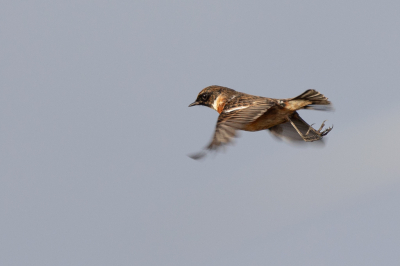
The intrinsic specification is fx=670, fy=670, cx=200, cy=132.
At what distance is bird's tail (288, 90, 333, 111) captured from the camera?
22.2 metres

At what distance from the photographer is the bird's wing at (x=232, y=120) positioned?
19.0 meters

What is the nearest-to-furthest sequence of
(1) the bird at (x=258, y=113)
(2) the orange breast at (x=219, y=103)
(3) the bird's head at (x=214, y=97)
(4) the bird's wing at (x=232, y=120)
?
(4) the bird's wing at (x=232, y=120) < (1) the bird at (x=258, y=113) < (2) the orange breast at (x=219, y=103) < (3) the bird's head at (x=214, y=97)

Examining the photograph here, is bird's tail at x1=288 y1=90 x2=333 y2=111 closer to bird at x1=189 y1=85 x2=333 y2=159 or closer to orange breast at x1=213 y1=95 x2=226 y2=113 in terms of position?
bird at x1=189 y1=85 x2=333 y2=159

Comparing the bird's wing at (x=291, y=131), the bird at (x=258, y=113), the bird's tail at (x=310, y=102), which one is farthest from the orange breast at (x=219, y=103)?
the bird's tail at (x=310, y=102)

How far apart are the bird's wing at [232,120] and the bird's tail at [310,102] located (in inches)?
33.2

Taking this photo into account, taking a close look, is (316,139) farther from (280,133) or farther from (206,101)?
(206,101)

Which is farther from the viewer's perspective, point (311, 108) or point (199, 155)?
point (311, 108)

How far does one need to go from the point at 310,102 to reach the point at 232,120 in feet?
10.9

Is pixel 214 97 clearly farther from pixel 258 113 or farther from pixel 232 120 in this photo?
pixel 232 120

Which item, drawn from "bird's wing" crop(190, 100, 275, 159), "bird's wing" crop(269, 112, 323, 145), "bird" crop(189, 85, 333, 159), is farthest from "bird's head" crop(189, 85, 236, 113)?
"bird's wing" crop(269, 112, 323, 145)

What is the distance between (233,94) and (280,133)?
97.5 inches

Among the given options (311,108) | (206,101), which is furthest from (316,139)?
(206,101)

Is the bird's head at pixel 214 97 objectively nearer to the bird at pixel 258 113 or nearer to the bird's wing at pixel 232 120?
the bird at pixel 258 113

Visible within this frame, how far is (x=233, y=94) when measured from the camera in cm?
2408
